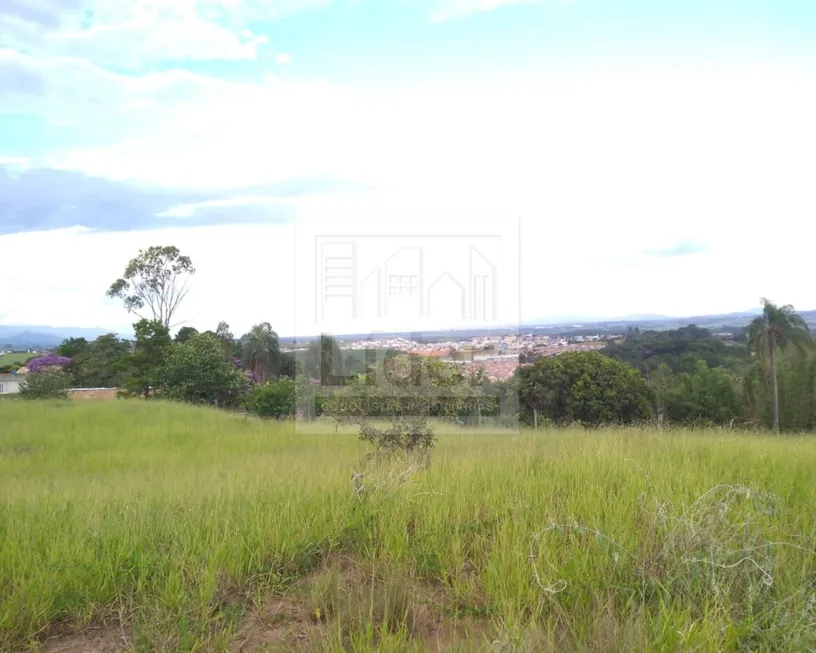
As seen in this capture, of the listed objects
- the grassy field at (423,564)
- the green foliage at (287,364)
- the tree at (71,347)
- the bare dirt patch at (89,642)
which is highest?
the tree at (71,347)

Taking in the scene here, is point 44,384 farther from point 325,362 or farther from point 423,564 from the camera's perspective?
point 423,564

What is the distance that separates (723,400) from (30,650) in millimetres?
37889

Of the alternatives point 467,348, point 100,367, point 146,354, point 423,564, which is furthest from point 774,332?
point 100,367

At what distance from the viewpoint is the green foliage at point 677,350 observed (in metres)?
37.3

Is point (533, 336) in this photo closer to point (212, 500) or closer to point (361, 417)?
point (361, 417)

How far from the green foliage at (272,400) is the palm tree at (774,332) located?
2338cm

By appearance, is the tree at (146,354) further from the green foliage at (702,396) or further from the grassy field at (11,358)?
the green foliage at (702,396)

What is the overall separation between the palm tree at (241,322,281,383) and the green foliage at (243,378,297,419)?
12.6m

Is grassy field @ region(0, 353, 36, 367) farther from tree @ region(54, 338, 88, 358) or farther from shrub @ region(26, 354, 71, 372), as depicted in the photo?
shrub @ region(26, 354, 71, 372)

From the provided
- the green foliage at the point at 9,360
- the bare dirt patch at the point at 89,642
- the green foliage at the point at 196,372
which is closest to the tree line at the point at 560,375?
the green foliage at the point at 196,372

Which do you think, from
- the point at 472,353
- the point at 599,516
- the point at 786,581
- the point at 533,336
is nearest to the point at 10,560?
the point at 599,516

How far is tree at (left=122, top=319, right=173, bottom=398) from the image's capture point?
28.3 metres

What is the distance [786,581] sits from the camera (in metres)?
3.23

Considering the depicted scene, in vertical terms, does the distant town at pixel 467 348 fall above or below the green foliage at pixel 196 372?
above
